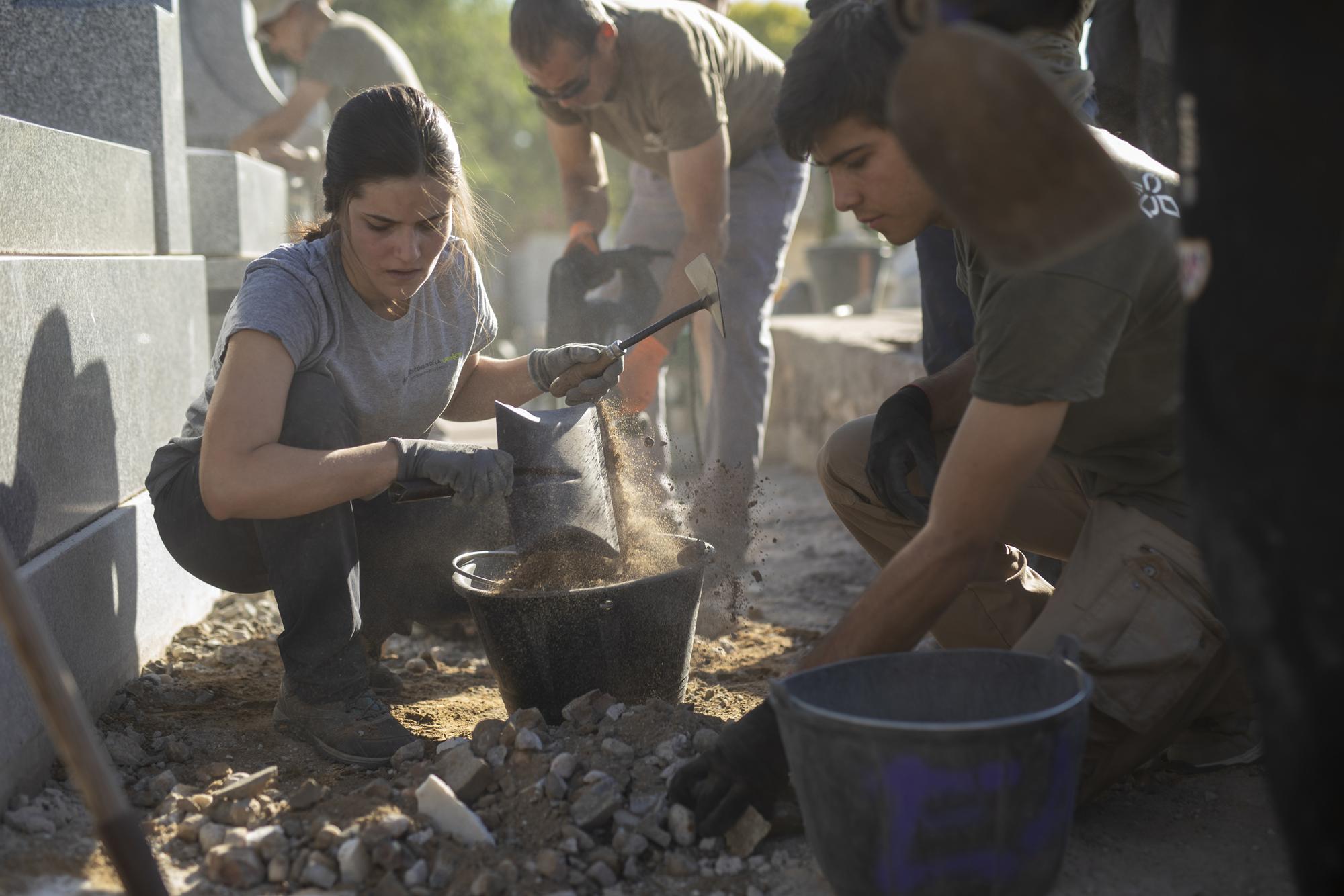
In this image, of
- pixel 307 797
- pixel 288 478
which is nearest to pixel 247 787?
pixel 307 797

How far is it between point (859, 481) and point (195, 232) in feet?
10.5

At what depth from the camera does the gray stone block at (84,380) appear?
7.90ft

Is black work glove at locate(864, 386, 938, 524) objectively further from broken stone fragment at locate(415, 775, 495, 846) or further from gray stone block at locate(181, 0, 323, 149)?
gray stone block at locate(181, 0, 323, 149)

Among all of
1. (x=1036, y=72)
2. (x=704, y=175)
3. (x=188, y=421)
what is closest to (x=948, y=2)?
(x=1036, y=72)

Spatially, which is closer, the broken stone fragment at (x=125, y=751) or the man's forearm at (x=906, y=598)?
the man's forearm at (x=906, y=598)

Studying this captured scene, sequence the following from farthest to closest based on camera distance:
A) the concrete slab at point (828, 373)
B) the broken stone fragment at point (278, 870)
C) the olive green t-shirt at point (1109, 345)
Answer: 1. the concrete slab at point (828, 373)
2. the broken stone fragment at point (278, 870)
3. the olive green t-shirt at point (1109, 345)

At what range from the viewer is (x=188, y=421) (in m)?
2.78

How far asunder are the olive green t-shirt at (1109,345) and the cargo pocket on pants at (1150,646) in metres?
0.14

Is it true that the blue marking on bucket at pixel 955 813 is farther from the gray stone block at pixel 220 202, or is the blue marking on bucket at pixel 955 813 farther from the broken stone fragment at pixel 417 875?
the gray stone block at pixel 220 202

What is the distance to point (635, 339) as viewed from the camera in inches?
112

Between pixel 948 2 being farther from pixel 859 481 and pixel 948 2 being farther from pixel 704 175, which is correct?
pixel 704 175

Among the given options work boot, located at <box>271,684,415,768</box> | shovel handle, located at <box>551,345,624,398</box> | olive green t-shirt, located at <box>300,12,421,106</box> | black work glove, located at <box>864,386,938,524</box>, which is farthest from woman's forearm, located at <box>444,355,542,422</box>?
olive green t-shirt, located at <box>300,12,421,106</box>

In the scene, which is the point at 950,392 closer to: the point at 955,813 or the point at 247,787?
the point at 955,813

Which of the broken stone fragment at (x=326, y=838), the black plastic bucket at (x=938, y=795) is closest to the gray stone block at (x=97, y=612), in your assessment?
the broken stone fragment at (x=326, y=838)
